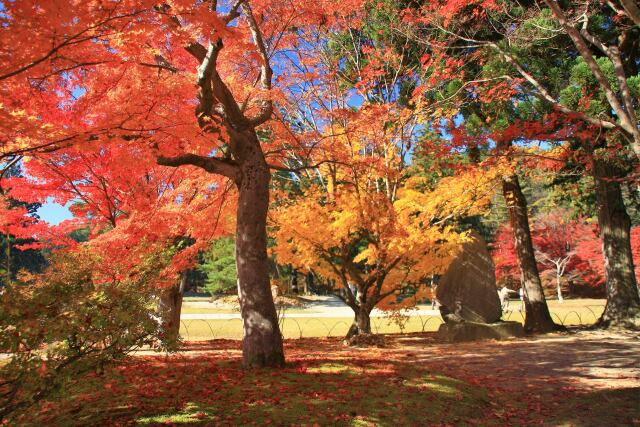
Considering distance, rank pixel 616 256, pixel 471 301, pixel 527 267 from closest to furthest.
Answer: pixel 616 256 < pixel 471 301 < pixel 527 267

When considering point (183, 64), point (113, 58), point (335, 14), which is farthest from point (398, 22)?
point (113, 58)

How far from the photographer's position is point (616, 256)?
41.0 ft

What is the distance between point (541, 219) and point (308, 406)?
1336 inches

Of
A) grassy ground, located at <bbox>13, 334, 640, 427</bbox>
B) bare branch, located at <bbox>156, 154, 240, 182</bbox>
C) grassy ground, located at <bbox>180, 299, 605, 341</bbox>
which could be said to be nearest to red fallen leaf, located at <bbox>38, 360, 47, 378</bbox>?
grassy ground, located at <bbox>13, 334, 640, 427</bbox>

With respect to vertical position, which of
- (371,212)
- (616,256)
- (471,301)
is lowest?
(471,301)

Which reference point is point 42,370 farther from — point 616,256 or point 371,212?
point 616,256

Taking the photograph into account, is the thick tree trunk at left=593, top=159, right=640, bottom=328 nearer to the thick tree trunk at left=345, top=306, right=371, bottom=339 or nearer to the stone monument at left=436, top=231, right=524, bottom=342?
the stone monument at left=436, top=231, right=524, bottom=342

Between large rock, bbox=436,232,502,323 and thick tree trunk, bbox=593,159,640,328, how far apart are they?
3107 millimetres

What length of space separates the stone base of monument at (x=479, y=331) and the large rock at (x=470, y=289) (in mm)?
520

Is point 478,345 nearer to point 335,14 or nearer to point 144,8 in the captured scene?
point 335,14

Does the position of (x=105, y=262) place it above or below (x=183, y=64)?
below

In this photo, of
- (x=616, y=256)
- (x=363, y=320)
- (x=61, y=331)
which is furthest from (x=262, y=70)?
(x=616, y=256)

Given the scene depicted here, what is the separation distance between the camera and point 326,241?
11070mm

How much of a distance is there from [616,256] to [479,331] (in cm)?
450
